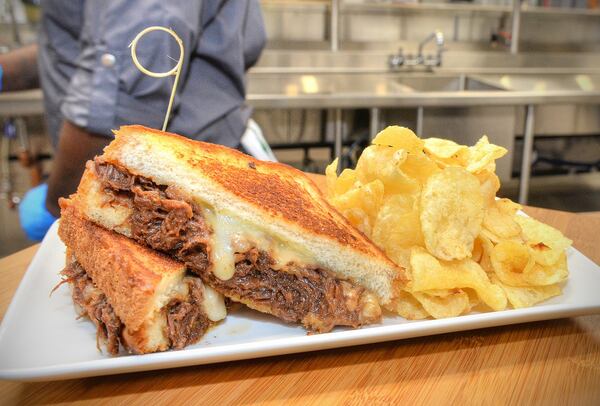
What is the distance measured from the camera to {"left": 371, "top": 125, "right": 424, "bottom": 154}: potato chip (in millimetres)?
1129

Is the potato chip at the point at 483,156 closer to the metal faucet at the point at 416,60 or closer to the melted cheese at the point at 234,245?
the melted cheese at the point at 234,245

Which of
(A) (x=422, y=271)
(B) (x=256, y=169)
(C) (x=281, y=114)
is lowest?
(C) (x=281, y=114)

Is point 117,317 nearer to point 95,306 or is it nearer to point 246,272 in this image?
point 95,306

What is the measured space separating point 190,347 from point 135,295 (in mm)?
125

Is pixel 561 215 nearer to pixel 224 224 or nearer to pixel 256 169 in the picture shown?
pixel 256 169

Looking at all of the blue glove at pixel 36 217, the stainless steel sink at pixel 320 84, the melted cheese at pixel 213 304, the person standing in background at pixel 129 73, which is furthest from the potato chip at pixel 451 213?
the stainless steel sink at pixel 320 84

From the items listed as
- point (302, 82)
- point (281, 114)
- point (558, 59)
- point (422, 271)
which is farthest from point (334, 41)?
point (422, 271)

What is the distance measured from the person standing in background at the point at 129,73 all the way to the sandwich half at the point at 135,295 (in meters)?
0.59

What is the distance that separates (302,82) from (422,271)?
10.8 ft

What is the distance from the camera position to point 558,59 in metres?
5.04

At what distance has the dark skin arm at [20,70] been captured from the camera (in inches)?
87.5

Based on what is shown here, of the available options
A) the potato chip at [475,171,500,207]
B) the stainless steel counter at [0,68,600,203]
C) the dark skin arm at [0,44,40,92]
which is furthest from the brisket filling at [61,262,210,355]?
the stainless steel counter at [0,68,600,203]

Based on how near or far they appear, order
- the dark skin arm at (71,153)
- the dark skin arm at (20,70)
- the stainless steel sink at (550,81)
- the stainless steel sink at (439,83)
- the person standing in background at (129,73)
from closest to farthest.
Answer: the person standing in background at (129,73), the dark skin arm at (71,153), the dark skin arm at (20,70), the stainless steel sink at (439,83), the stainless steel sink at (550,81)

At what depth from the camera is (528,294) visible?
3.31 feet
